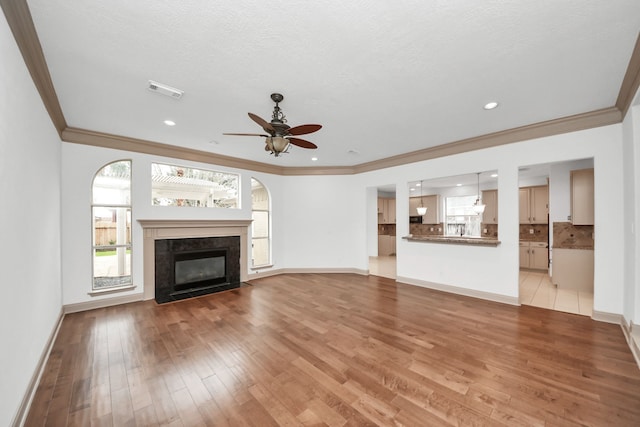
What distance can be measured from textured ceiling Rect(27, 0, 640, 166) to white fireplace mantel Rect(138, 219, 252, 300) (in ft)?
6.18

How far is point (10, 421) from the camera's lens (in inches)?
61.4

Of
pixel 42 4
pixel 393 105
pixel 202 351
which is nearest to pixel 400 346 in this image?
pixel 202 351

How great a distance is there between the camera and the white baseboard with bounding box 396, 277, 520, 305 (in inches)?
157

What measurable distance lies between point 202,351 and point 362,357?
175 cm

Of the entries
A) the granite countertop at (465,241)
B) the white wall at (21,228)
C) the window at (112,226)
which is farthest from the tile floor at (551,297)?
the window at (112,226)

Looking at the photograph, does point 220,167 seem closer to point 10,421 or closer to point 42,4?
point 42,4

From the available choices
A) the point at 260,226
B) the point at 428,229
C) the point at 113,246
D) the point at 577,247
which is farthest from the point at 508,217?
the point at 113,246

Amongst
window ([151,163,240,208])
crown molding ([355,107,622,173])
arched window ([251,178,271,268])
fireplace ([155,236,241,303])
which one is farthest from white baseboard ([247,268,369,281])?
crown molding ([355,107,622,173])

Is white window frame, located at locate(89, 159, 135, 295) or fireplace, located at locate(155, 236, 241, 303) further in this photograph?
fireplace, located at locate(155, 236, 241, 303)

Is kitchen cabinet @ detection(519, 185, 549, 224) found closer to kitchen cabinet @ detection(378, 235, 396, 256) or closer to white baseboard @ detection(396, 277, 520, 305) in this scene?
white baseboard @ detection(396, 277, 520, 305)

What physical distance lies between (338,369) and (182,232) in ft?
13.1

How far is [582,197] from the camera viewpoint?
4414 millimetres

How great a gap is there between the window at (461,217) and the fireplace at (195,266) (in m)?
7.63

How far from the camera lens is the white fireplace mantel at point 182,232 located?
4344mm
